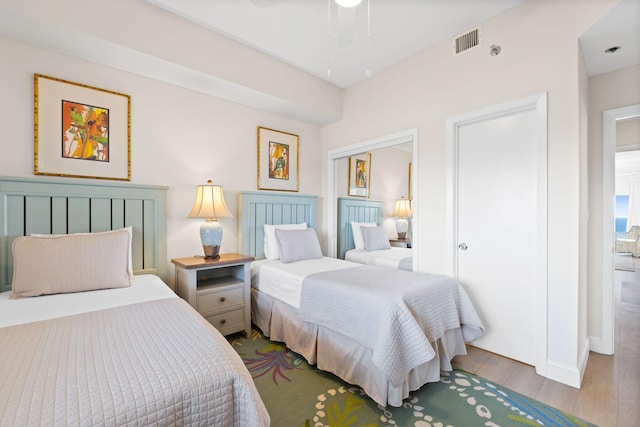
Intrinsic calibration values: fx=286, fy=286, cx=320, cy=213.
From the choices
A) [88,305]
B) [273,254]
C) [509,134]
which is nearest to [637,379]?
[509,134]

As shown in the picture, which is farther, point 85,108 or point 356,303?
point 85,108

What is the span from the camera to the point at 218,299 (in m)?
2.55

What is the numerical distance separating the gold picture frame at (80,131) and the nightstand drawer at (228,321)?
1.46m

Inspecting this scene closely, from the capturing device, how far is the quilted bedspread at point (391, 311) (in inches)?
65.9

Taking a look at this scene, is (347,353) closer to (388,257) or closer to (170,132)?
(388,257)

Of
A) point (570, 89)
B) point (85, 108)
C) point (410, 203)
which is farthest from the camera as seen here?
point (410, 203)

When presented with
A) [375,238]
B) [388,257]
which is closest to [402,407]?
[388,257]

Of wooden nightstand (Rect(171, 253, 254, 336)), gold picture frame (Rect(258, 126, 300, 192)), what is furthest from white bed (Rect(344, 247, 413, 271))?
wooden nightstand (Rect(171, 253, 254, 336))

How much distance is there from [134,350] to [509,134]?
284cm

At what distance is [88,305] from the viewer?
162 centimetres

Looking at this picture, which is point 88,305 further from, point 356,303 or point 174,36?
point 174,36

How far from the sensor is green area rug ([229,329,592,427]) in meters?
1.64

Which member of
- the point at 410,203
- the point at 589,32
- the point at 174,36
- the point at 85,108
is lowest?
the point at 410,203

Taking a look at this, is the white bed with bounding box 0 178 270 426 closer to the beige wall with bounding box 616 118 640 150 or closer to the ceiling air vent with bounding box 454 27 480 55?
the ceiling air vent with bounding box 454 27 480 55
